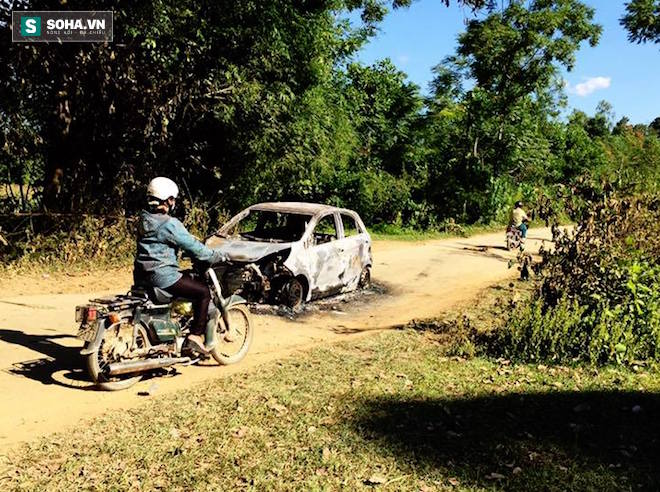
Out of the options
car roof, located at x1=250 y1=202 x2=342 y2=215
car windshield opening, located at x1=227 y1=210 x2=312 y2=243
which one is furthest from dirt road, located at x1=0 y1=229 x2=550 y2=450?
car roof, located at x1=250 y1=202 x2=342 y2=215

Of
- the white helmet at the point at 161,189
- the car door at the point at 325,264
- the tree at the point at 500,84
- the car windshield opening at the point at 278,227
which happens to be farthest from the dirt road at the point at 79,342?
the tree at the point at 500,84

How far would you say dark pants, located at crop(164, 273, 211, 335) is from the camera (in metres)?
6.29

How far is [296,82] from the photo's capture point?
48.4ft

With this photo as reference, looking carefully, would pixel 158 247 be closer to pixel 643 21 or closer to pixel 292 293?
pixel 292 293

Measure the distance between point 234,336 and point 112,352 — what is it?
66.8 inches

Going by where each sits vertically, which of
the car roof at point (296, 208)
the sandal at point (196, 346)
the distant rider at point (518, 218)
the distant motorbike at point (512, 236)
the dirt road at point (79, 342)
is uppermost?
the car roof at point (296, 208)

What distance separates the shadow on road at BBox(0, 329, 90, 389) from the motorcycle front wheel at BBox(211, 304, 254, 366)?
151 centimetres

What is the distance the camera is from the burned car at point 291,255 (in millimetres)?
9758

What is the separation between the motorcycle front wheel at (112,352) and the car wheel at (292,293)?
3871 millimetres

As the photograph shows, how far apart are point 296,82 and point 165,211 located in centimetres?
936

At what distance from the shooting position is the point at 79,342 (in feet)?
24.4

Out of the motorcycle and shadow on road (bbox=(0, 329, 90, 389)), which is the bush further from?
shadow on road (bbox=(0, 329, 90, 389))

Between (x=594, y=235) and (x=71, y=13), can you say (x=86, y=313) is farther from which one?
(x=71, y=13)

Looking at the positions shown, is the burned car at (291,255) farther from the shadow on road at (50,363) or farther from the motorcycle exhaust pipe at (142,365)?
the shadow on road at (50,363)
